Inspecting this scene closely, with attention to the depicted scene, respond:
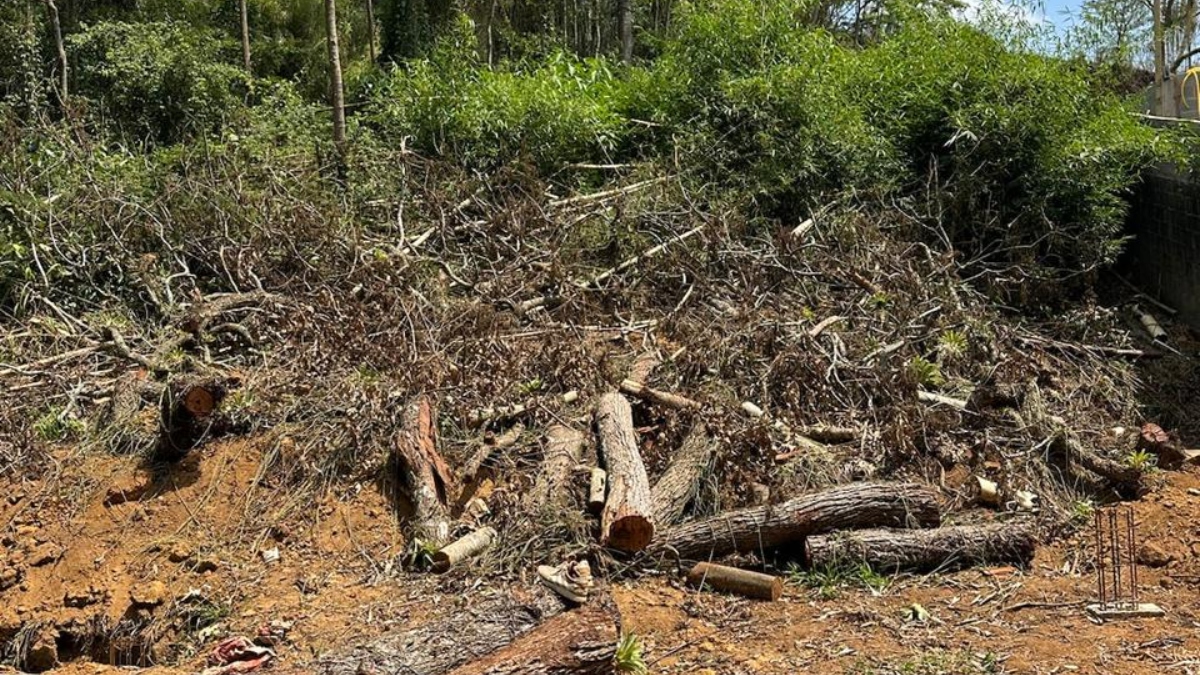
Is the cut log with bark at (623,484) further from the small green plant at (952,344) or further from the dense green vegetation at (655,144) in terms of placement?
the dense green vegetation at (655,144)

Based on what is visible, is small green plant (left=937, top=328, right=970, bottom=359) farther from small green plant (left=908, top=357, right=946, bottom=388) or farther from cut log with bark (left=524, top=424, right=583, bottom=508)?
cut log with bark (left=524, top=424, right=583, bottom=508)

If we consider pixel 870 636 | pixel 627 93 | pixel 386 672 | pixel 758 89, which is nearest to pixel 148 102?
pixel 627 93

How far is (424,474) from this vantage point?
4742 mm

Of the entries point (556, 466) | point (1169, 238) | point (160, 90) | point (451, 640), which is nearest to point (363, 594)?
point (451, 640)

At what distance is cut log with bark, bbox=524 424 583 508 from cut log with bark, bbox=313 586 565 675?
31.7 inches

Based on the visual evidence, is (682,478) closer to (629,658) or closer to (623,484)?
(623,484)

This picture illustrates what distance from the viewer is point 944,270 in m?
6.98

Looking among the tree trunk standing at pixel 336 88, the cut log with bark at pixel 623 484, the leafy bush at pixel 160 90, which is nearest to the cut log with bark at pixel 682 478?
the cut log with bark at pixel 623 484

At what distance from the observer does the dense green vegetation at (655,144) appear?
23.5ft

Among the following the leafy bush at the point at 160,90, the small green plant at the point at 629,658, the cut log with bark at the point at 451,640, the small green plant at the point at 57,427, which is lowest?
the small green plant at the point at 629,658

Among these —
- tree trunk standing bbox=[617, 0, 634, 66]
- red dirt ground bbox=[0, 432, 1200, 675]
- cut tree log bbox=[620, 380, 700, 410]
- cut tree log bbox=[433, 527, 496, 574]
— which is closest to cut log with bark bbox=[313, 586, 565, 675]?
red dirt ground bbox=[0, 432, 1200, 675]

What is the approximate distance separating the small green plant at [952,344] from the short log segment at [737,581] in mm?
2399

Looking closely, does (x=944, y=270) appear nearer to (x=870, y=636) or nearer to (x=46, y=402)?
(x=870, y=636)

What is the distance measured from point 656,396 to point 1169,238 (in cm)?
456
